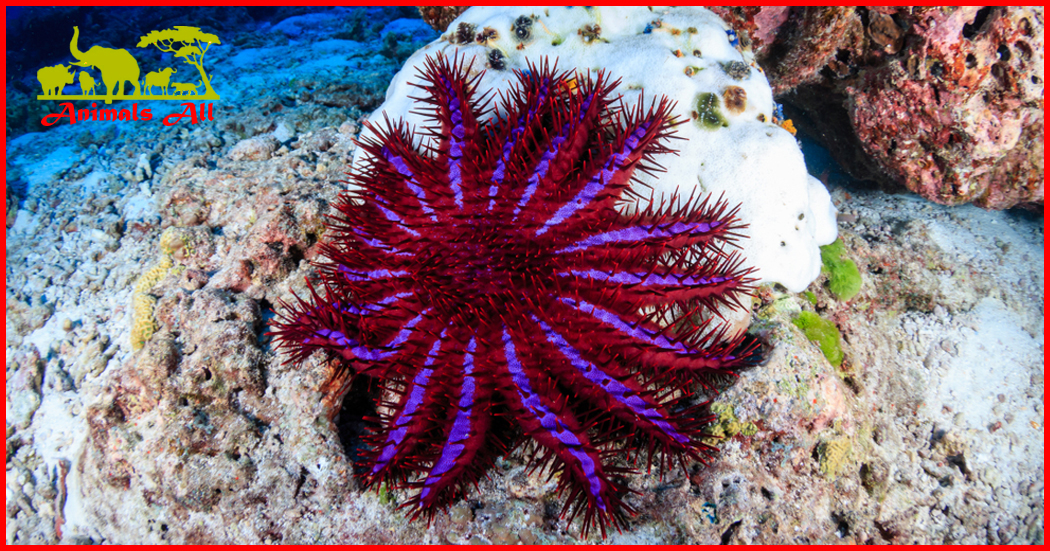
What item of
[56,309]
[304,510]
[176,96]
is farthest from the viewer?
[176,96]

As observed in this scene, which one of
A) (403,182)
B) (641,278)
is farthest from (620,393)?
(403,182)

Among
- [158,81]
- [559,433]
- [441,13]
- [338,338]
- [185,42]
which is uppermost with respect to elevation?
[441,13]

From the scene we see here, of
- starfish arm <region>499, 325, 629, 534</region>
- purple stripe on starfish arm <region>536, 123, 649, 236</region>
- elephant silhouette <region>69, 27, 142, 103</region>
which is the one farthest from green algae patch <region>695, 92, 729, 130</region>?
elephant silhouette <region>69, 27, 142, 103</region>

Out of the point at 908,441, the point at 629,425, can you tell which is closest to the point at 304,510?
the point at 629,425

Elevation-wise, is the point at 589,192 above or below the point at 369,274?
above

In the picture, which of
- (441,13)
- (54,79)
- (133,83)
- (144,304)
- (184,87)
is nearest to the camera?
(144,304)

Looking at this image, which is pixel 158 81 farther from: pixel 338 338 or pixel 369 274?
pixel 338 338

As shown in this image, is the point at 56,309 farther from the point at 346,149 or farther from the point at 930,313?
the point at 930,313
